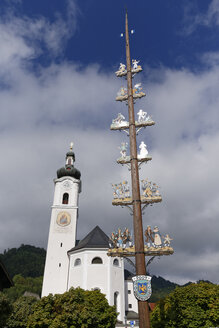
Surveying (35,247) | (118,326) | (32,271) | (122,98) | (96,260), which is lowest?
(118,326)

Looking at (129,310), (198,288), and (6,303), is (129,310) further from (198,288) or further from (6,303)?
(6,303)

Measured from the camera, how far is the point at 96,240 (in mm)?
39562

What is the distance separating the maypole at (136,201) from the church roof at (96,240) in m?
25.2

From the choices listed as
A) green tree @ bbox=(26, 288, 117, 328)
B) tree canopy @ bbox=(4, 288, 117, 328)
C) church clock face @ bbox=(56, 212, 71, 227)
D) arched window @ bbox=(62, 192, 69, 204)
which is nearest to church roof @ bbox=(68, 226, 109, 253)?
church clock face @ bbox=(56, 212, 71, 227)

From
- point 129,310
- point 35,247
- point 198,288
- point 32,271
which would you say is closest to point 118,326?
point 129,310

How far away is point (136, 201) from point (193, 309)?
16933mm

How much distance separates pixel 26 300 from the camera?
26.0m

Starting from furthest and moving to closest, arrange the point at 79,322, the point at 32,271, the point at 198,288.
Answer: the point at 32,271 → the point at 198,288 → the point at 79,322

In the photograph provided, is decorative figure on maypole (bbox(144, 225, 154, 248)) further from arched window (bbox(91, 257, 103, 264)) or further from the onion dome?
the onion dome

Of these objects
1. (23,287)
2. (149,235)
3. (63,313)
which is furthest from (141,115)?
(23,287)

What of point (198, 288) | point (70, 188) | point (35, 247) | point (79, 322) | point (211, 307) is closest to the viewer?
point (79, 322)

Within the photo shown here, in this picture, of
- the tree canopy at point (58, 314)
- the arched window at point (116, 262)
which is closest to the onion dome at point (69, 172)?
the arched window at point (116, 262)

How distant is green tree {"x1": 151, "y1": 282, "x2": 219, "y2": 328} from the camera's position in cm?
2283

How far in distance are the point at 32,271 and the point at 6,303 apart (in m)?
127
